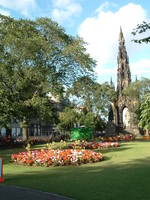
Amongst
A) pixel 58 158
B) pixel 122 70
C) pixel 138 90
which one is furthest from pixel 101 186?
pixel 122 70

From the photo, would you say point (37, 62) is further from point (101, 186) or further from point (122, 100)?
point (122, 100)

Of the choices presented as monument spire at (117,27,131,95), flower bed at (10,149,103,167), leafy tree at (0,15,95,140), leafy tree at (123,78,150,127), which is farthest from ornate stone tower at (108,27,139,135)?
flower bed at (10,149,103,167)

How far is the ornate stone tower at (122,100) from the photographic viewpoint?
81675mm

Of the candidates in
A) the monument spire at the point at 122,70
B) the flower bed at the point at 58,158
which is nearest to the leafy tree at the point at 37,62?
the flower bed at the point at 58,158

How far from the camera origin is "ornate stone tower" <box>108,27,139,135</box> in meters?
81.7

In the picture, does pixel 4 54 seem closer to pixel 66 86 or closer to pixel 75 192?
pixel 66 86

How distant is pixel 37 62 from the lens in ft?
112

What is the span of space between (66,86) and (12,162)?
21.3 metres

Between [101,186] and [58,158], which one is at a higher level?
[58,158]

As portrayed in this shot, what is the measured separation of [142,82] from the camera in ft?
229

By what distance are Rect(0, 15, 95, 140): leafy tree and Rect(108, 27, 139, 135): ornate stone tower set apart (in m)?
45.6

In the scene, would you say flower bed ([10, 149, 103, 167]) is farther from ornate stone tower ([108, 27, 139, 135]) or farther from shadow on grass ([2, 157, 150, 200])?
ornate stone tower ([108, 27, 139, 135])

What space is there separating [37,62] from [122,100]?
183ft

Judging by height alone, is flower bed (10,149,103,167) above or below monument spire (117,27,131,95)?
below
